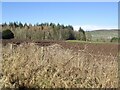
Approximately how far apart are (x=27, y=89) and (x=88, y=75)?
5.18 feet

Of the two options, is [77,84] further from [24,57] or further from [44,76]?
[24,57]

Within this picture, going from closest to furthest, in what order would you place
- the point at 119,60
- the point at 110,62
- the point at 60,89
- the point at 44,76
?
the point at 60,89, the point at 44,76, the point at 110,62, the point at 119,60

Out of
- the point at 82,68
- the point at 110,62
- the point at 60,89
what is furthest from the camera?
the point at 110,62

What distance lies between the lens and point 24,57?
7863 millimetres

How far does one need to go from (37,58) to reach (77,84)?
6.21ft

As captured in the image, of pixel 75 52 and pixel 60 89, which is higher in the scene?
pixel 75 52

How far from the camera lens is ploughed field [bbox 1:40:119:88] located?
6395 millimetres

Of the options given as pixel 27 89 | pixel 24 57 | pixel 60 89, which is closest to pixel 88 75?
pixel 60 89

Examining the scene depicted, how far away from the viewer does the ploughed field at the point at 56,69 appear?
6.39 meters

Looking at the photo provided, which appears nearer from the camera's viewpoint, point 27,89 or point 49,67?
point 27,89

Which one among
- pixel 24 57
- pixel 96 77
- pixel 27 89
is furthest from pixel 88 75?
pixel 24 57

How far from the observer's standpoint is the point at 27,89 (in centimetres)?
629

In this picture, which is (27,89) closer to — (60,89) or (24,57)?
(60,89)

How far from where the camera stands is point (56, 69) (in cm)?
709
